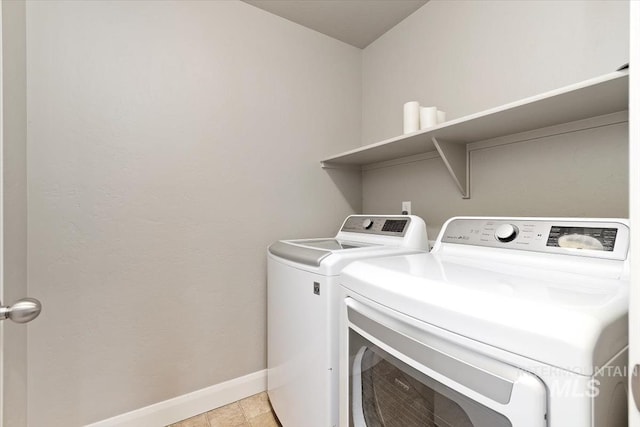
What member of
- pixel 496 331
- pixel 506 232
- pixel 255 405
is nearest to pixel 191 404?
pixel 255 405

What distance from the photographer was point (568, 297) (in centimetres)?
57

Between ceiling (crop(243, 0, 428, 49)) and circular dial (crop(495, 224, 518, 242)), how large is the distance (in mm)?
1541

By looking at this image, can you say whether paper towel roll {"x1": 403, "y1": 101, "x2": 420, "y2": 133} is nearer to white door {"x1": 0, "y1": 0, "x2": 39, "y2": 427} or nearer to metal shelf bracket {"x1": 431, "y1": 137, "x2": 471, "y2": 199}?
metal shelf bracket {"x1": 431, "y1": 137, "x2": 471, "y2": 199}

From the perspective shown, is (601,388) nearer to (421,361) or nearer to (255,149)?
(421,361)

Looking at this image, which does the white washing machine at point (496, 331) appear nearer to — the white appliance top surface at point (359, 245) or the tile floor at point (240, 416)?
the white appliance top surface at point (359, 245)

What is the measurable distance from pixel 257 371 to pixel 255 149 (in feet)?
4.61

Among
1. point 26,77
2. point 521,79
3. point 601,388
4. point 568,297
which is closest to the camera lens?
point 601,388

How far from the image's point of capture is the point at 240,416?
1.55m

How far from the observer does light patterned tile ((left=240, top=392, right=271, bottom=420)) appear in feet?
5.17

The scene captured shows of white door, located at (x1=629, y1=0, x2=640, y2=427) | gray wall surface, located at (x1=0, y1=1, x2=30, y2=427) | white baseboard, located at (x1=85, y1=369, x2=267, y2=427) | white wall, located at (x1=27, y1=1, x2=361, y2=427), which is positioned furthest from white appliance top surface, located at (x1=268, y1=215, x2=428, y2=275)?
gray wall surface, located at (x1=0, y1=1, x2=30, y2=427)

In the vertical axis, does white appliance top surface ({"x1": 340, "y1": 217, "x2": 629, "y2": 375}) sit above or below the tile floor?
above

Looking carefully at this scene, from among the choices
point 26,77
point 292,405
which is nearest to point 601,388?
point 292,405

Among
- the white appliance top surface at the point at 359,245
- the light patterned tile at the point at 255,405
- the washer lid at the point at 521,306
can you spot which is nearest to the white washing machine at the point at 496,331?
the washer lid at the point at 521,306

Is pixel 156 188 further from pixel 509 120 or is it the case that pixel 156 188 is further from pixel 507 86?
pixel 507 86
